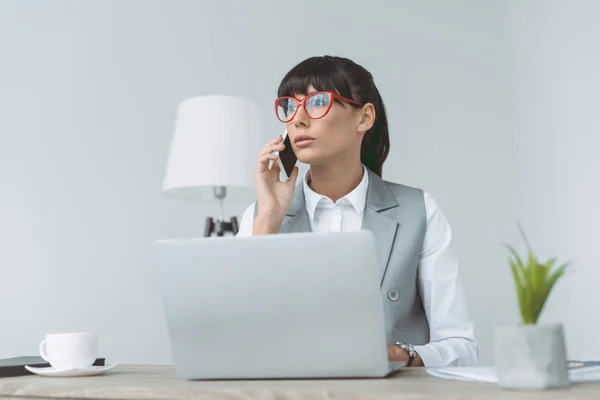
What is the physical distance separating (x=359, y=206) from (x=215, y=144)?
2.89ft

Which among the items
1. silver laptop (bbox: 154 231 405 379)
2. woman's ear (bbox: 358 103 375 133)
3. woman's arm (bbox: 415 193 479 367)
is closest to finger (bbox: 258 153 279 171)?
woman's ear (bbox: 358 103 375 133)

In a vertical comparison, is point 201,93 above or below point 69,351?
above

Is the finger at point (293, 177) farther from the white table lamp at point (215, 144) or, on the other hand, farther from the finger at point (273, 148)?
the white table lamp at point (215, 144)

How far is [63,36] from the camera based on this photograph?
3156mm

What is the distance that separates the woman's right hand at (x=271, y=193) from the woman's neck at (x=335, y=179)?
2.6 inches

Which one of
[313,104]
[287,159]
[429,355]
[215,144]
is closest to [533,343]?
[429,355]

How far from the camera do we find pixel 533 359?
2.64ft

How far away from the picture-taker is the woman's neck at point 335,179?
182 centimetres

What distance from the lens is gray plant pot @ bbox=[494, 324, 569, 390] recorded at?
0.80m

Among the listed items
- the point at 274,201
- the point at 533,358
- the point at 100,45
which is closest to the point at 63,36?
the point at 100,45

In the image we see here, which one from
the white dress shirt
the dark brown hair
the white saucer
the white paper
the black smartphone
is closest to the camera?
the white paper

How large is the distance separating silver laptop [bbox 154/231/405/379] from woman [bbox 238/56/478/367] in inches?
26.8

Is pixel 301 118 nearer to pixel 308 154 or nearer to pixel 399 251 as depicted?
pixel 308 154

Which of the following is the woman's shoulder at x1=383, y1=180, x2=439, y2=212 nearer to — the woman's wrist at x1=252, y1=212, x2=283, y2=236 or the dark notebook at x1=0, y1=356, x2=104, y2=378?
the woman's wrist at x1=252, y1=212, x2=283, y2=236
